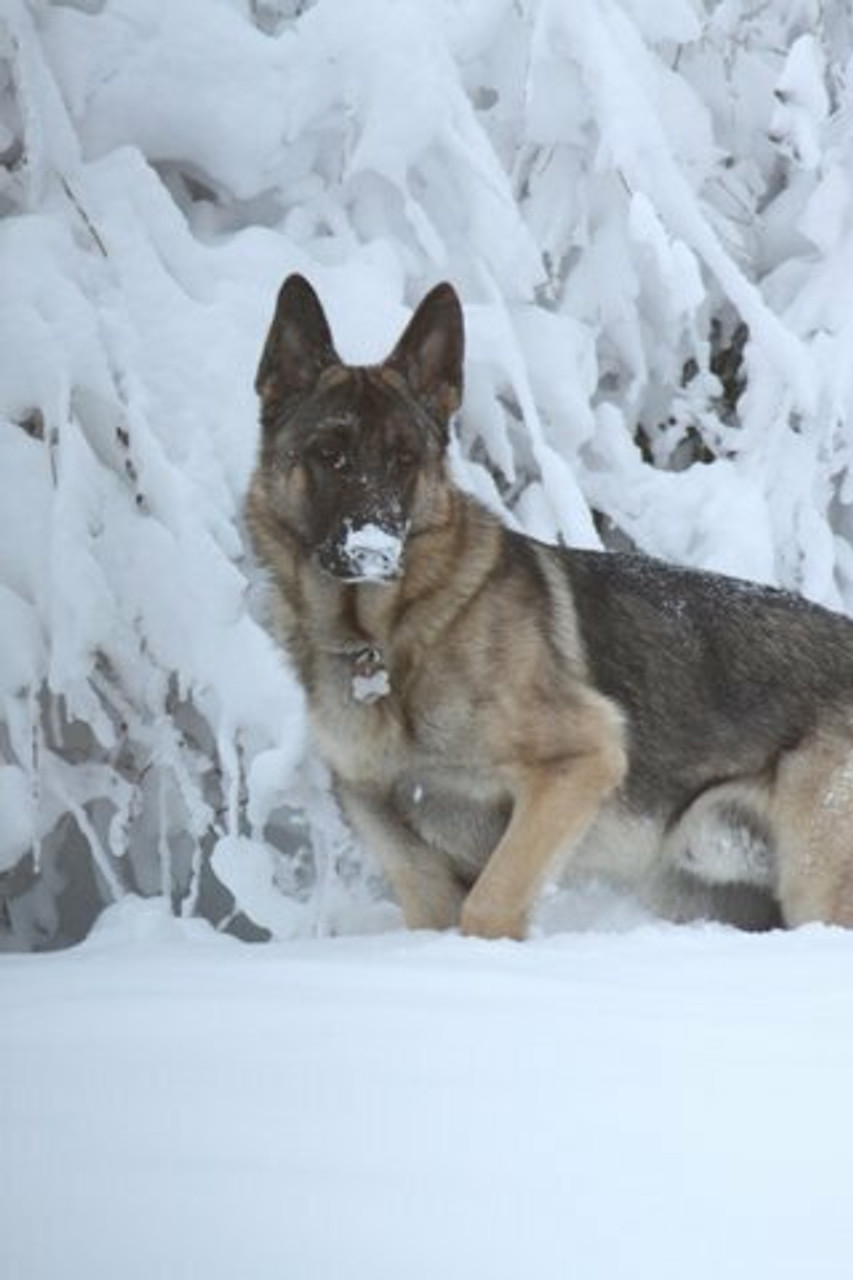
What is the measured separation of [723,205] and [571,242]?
1158 millimetres

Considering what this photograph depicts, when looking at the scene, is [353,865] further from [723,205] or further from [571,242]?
[723,205]

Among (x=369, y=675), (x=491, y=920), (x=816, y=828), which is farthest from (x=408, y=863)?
(x=816, y=828)

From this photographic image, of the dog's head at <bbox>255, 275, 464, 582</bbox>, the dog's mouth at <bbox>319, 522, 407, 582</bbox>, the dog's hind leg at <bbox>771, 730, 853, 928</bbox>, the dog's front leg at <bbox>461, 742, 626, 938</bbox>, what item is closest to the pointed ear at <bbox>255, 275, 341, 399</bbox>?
the dog's head at <bbox>255, 275, 464, 582</bbox>

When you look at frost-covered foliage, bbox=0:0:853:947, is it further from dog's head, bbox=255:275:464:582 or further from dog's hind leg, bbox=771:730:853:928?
dog's hind leg, bbox=771:730:853:928

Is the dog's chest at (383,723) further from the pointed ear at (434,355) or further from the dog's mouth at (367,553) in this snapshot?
the pointed ear at (434,355)

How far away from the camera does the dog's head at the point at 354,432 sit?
182 inches

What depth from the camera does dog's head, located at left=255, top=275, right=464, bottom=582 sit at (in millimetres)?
4625

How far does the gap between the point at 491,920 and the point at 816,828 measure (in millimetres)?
999

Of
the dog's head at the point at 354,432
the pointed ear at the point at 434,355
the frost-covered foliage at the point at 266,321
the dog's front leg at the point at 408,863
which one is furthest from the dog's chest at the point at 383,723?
the pointed ear at the point at 434,355

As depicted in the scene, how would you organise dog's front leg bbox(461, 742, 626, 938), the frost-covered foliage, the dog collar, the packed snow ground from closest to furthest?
the packed snow ground
dog's front leg bbox(461, 742, 626, 938)
the dog collar
the frost-covered foliage

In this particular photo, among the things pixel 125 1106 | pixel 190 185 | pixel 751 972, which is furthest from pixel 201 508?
pixel 125 1106

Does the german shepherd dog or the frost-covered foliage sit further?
the frost-covered foliage

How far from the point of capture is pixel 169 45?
5496 mm

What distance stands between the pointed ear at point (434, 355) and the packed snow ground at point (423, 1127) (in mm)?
1942
